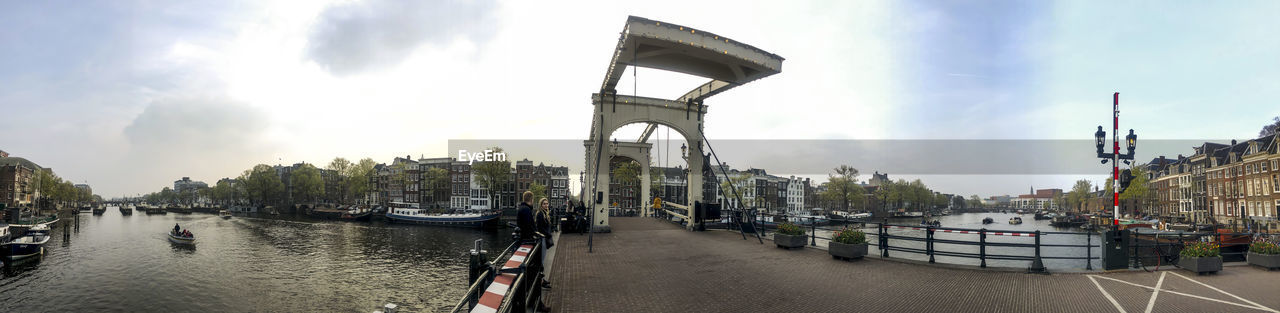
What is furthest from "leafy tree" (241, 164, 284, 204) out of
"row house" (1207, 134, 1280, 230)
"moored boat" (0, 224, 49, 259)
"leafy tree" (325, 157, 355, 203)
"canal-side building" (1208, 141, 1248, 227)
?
"canal-side building" (1208, 141, 1248, 227)

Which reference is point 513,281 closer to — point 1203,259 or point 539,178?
point 1203,259

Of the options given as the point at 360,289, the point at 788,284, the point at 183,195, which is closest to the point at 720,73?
the point at 788,284

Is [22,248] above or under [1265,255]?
under

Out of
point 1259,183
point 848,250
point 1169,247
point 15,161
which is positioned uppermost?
point 15,161

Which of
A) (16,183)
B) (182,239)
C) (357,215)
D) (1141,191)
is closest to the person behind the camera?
(182,239)

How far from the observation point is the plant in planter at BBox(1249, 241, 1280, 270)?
10438 millimetres

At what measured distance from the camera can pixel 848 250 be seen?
1039cm

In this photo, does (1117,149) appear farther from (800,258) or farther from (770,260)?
(770,260)

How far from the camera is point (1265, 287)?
8570mm

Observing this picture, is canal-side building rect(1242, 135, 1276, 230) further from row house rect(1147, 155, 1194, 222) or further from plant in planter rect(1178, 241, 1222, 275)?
plant in planter rect(1178, 241, 1222, 275)

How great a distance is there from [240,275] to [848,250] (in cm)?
2936

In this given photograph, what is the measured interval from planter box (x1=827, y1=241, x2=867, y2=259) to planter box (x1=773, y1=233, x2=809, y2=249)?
1.43 m

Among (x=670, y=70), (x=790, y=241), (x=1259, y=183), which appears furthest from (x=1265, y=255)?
(x=1259, y=183)

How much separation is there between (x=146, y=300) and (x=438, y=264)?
1242 centimetres
